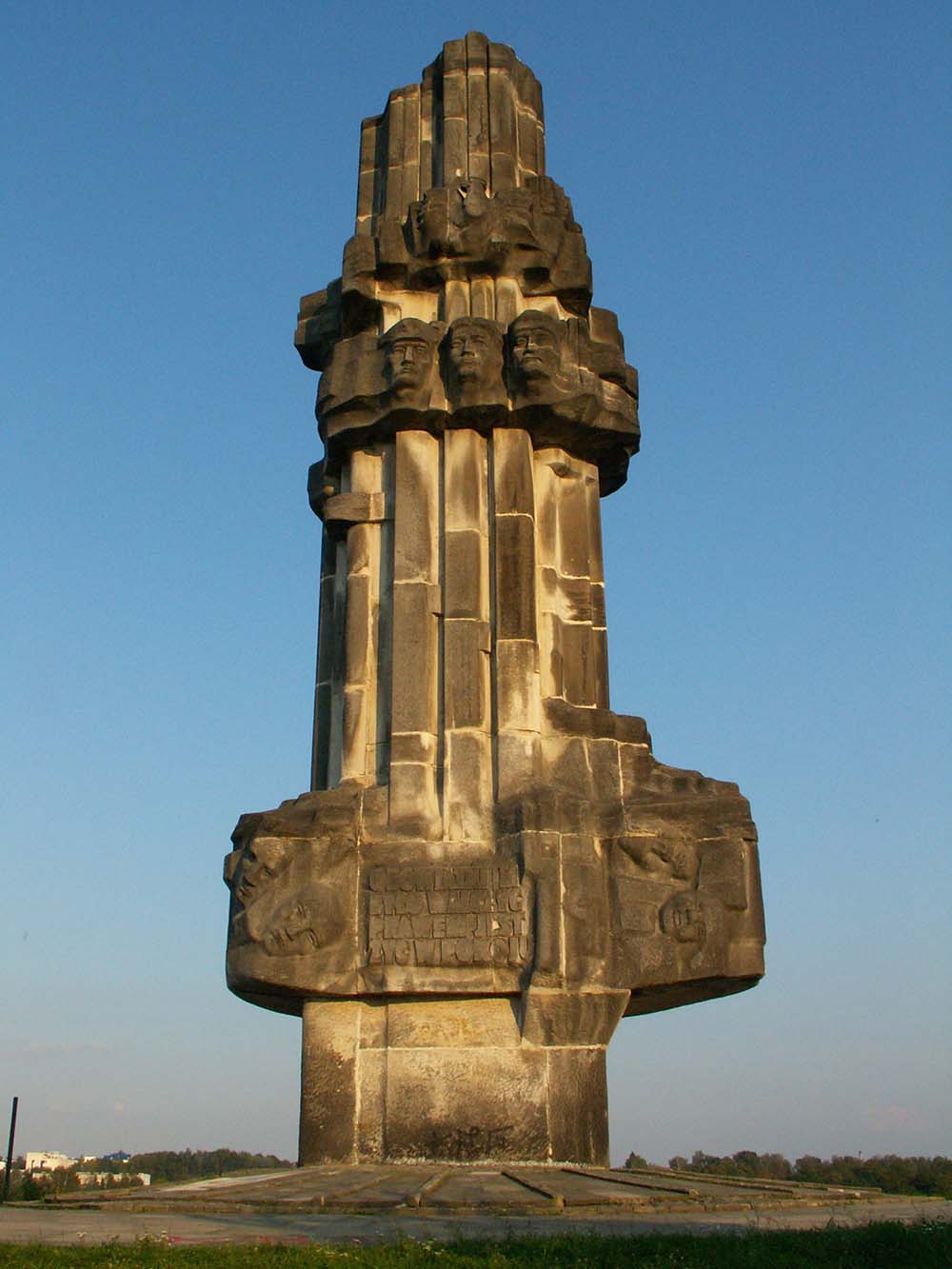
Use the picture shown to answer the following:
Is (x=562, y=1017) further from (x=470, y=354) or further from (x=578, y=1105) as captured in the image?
(x=470, y=354)

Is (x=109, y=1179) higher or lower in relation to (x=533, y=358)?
lower

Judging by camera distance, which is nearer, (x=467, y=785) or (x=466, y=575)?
(x=467, y=785)

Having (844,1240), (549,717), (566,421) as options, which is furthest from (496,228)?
(844,1240)

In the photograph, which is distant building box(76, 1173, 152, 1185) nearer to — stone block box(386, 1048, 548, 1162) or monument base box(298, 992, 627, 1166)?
monument base box(298, 992, 627, 1166)

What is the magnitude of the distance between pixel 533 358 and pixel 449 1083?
7.24m

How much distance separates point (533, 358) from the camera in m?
14.7

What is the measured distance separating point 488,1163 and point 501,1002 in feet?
4.43

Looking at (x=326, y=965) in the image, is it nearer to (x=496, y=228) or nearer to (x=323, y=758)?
(x=323, y=758)

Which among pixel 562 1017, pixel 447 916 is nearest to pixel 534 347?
pixel 447 916

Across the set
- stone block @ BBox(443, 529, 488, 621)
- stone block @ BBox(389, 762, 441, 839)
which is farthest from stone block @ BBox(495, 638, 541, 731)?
stone block @ BBox(389, 762, 441, 839)

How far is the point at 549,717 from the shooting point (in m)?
13.9

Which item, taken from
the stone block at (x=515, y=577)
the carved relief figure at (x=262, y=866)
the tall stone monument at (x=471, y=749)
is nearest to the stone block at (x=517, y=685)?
the tall stone monument at (x=471, y=749)

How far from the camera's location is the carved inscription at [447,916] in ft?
40.5

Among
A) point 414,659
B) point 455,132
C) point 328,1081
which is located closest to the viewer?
point 328,1081
